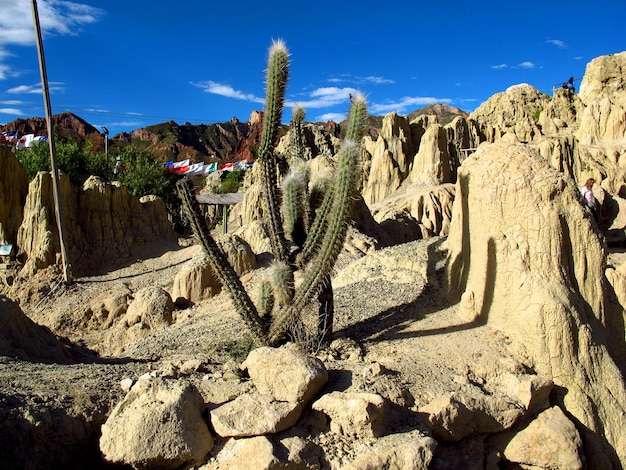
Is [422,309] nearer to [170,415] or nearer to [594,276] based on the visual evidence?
[594,276]

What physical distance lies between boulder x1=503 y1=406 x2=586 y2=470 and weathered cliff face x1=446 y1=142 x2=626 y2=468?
70 centimetres

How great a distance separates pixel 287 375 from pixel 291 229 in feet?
8.70

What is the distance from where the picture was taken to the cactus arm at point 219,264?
20.3 feet

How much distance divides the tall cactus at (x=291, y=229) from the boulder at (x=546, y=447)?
244cm

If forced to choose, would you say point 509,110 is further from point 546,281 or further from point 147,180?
point 546,281

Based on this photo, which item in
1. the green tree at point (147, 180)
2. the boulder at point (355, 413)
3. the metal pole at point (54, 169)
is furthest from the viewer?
the green tree at point (147, 180)

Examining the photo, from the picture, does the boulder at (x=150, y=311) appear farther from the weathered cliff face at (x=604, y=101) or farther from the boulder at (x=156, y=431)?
the weathered cliff face at (x=604, y=101)

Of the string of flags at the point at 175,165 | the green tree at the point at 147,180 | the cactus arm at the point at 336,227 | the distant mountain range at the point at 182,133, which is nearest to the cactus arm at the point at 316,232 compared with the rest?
the cactus arm at the point at 336,227

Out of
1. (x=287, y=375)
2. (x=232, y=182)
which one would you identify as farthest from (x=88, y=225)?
(x=232, y=182)

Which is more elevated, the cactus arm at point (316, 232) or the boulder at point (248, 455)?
the cactus arm at point (316, 232)

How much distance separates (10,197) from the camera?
54.0ft

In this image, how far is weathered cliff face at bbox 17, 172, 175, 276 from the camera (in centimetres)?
1572

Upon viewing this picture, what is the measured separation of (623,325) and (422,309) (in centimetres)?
262

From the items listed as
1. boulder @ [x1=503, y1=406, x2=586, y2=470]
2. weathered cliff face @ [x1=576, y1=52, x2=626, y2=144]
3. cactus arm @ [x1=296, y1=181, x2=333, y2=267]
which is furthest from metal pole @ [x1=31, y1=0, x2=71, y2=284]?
weathered cliff face @ [x1=576, y1=52, x2=626, y2=144]
